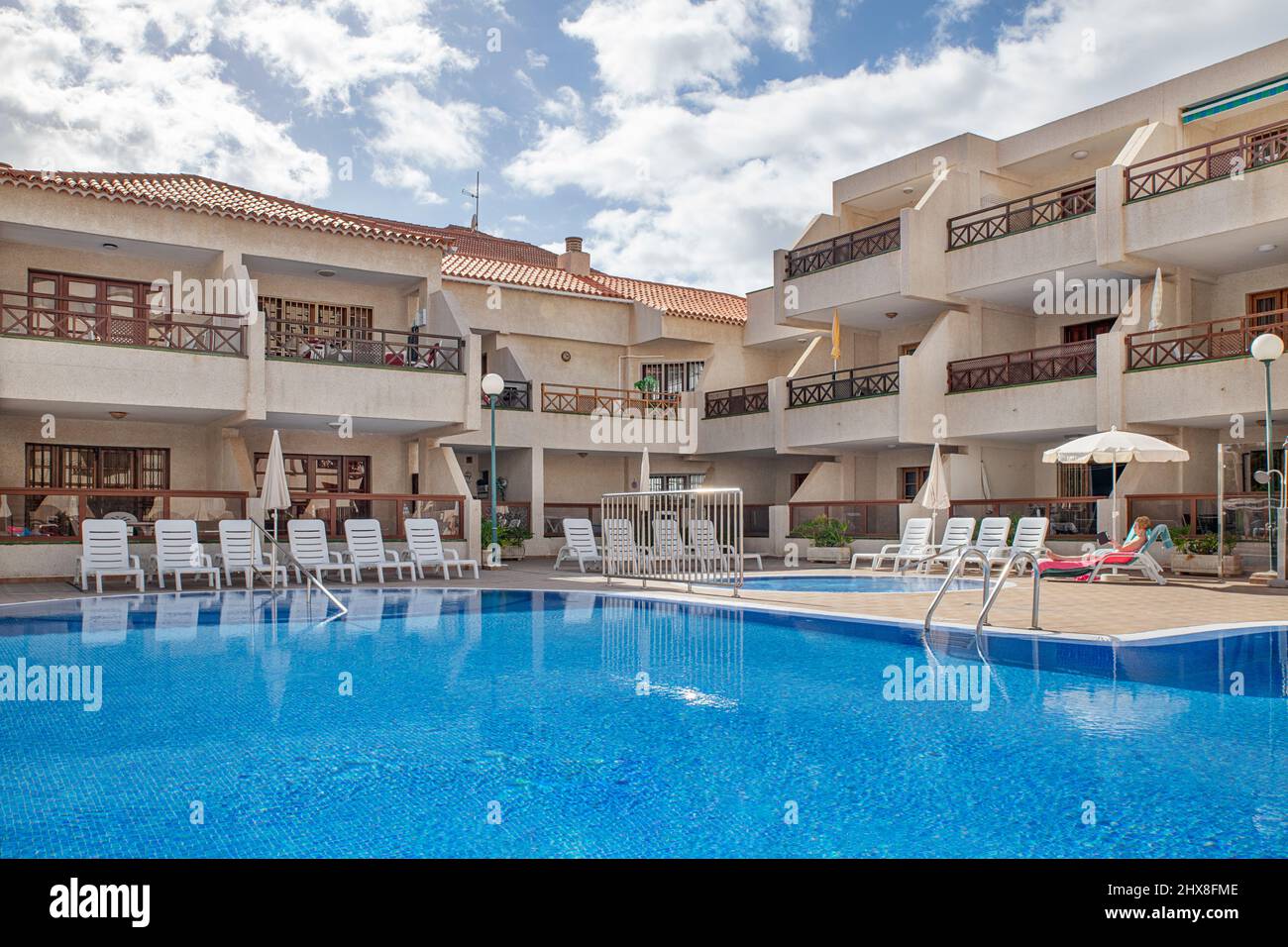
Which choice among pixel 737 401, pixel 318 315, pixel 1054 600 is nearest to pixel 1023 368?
pixel 737 401

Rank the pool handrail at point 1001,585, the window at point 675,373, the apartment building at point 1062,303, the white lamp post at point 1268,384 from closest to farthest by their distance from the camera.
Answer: the pool handrail at point 1001,585, the white lamp post at point 1268,384, the apartment building at point 1062,303, the window at point 675,373

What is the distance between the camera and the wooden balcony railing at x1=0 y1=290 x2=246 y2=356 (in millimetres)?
16031

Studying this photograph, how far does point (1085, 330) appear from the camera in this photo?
23375mm

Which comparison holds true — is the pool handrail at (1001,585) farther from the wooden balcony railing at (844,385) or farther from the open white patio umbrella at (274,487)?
the wooden balcony railing at (844,385)

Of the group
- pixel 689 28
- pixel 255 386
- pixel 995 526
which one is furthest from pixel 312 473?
pixel 995 526

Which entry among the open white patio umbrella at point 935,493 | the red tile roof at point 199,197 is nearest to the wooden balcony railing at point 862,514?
the open white patio umbrella at point 935,493

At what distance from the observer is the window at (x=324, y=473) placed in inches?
859

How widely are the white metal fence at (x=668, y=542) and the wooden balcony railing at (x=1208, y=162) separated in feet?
36.1

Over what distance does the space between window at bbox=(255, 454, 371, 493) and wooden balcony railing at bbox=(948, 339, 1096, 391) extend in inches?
566

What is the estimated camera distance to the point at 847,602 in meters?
13.5

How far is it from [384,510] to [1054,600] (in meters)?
12.6

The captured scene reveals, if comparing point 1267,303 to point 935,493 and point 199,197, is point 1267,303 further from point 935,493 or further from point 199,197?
point 199,197
